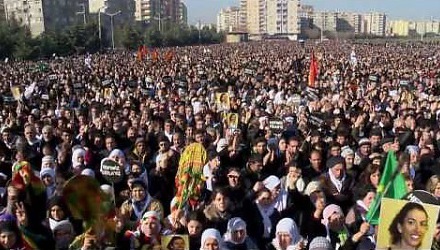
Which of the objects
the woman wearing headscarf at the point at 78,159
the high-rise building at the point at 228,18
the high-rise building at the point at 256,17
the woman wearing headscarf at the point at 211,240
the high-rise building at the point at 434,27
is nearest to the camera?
the woman wearing headscarf at the point at 211,240

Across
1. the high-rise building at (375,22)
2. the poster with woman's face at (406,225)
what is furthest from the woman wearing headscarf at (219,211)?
the high-rise building at (375,22)

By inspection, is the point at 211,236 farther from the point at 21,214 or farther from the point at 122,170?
the point at 122,170

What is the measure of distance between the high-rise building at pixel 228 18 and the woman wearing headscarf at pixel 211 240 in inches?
6020

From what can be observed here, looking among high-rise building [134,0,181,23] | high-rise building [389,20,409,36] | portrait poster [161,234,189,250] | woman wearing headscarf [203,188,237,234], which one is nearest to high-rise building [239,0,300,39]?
high-rise building [134,0,181,23]

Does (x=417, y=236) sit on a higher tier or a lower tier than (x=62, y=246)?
higher

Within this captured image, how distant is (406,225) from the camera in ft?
11.6

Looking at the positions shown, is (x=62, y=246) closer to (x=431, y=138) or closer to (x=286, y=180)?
(x=286, y=180)

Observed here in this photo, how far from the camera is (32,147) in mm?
7660

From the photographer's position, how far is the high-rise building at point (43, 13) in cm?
7563

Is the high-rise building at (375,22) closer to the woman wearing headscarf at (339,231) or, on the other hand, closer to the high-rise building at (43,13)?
the high-rise building at (43,13)

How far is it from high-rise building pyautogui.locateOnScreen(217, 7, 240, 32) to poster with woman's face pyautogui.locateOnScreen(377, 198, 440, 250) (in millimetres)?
153500

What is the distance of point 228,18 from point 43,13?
328 ft

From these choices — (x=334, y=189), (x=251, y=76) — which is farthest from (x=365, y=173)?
(x=251, y=76)

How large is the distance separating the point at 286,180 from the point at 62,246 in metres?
2.28
